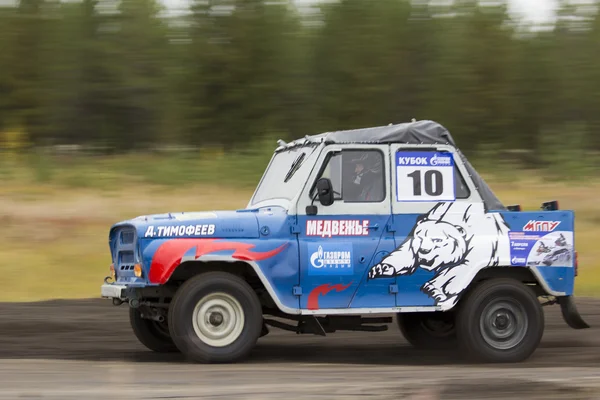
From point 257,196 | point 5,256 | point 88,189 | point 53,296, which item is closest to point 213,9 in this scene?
point 88,189

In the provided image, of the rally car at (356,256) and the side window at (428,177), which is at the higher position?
the side window at (428,177)

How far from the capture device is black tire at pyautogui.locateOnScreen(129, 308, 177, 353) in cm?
975

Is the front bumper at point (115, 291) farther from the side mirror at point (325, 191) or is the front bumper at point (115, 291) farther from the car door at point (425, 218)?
the car door at point (425, 218)

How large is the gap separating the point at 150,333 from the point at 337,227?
2240mm

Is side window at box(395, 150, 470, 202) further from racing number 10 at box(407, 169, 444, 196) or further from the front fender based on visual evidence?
the front fender

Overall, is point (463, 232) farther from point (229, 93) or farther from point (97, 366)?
point (229, 93)

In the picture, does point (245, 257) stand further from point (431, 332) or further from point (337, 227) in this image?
point (431, 332)

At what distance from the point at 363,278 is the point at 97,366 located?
2453 millimetres

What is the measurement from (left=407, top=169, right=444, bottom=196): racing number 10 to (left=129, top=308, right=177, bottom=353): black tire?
2.80m

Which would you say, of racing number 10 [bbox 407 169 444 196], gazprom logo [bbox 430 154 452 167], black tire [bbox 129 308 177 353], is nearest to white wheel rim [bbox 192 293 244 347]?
black tire [bbox 129 308 177 353]

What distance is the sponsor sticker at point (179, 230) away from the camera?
8727 millimetres

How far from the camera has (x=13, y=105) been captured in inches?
1060

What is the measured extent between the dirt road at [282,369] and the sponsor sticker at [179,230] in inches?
44.7

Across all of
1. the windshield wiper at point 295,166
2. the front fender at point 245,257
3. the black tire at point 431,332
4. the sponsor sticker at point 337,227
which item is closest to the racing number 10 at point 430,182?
the sponsor sticker at point 337,227
